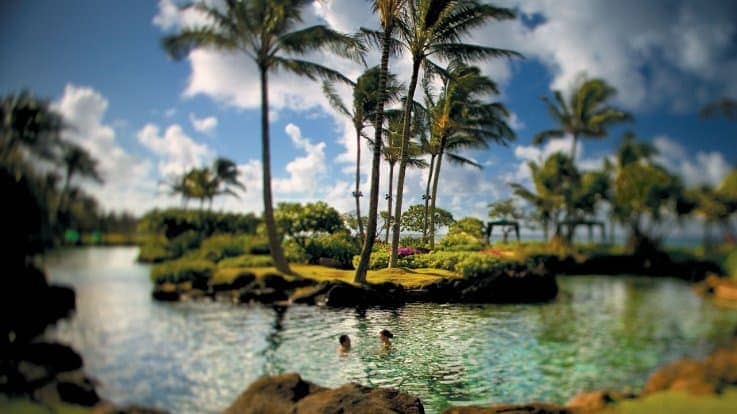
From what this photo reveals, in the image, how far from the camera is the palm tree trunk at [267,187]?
9.55 feet

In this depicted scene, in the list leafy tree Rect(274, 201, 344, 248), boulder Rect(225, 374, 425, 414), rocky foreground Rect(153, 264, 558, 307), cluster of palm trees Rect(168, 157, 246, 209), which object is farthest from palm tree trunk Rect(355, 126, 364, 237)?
boulder Rect(225, 374, 425, 414)

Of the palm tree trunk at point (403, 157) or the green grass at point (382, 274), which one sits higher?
the palm tree trunk at point (403, 157)

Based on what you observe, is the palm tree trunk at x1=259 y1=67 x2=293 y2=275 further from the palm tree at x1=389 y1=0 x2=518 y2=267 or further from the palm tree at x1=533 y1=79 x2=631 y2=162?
the palm tree at x1=533 y1=79 x2=631 y2=162

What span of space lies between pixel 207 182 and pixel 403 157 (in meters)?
1.33

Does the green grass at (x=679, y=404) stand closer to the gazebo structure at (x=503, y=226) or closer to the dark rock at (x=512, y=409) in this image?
the dark rock at (x=512, y=409)

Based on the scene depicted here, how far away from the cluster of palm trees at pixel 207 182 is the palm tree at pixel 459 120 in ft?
4.32

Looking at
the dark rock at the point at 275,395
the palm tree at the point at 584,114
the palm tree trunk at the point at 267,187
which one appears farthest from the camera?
the dark rock at the point at 275,395

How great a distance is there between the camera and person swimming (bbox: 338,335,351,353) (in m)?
3.02

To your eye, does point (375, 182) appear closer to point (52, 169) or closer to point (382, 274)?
point (382, 274)

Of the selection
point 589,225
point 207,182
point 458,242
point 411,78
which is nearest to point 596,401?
point 589,225

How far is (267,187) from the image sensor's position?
3.01m

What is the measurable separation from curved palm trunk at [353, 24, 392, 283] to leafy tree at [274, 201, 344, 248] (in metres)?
0.22

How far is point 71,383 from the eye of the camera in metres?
3.10

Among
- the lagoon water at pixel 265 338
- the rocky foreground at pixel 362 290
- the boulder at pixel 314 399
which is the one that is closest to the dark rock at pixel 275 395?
the boulder at pixel 314 399
